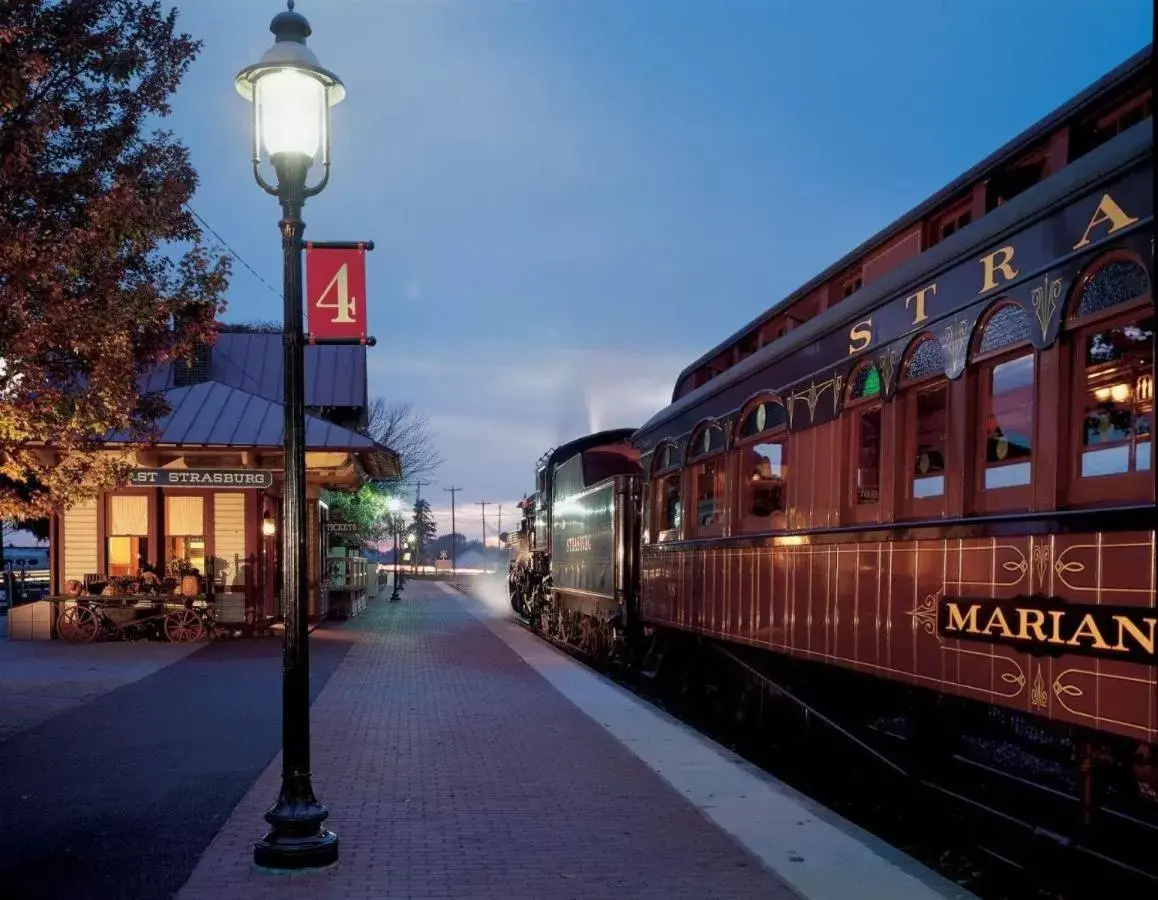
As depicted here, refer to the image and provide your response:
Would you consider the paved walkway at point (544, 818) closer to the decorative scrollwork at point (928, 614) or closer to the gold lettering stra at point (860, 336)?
the decorative scrollwork at point (928, 614)

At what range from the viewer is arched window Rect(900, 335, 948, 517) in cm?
620

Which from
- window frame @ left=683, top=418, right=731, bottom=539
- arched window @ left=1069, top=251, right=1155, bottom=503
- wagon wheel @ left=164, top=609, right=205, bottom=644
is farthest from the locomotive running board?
wagon wheel @ left=164, top=609, right=205, bottom=644

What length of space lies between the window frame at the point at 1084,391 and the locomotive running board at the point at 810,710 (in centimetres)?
291

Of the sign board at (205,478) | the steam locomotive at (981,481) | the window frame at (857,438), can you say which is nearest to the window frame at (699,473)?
the steam locomotive at (981,481)

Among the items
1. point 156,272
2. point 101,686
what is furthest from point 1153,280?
point 101,686

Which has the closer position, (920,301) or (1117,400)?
(1117,400)

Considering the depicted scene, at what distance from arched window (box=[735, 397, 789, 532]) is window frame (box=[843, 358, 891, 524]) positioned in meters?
1.04

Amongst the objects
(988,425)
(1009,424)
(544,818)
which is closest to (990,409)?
(988,425)

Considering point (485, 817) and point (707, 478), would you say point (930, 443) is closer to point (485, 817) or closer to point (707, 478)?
point (485, 817)

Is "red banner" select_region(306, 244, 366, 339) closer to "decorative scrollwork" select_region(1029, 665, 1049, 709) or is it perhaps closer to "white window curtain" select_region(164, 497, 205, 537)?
"decorative scrollwork" select_region(1029, 665, 1049, 709)

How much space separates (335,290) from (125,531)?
15899mm

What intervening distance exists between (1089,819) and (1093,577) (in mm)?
1252

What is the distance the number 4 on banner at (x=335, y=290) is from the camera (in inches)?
247

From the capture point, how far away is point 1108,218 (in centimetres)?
475
